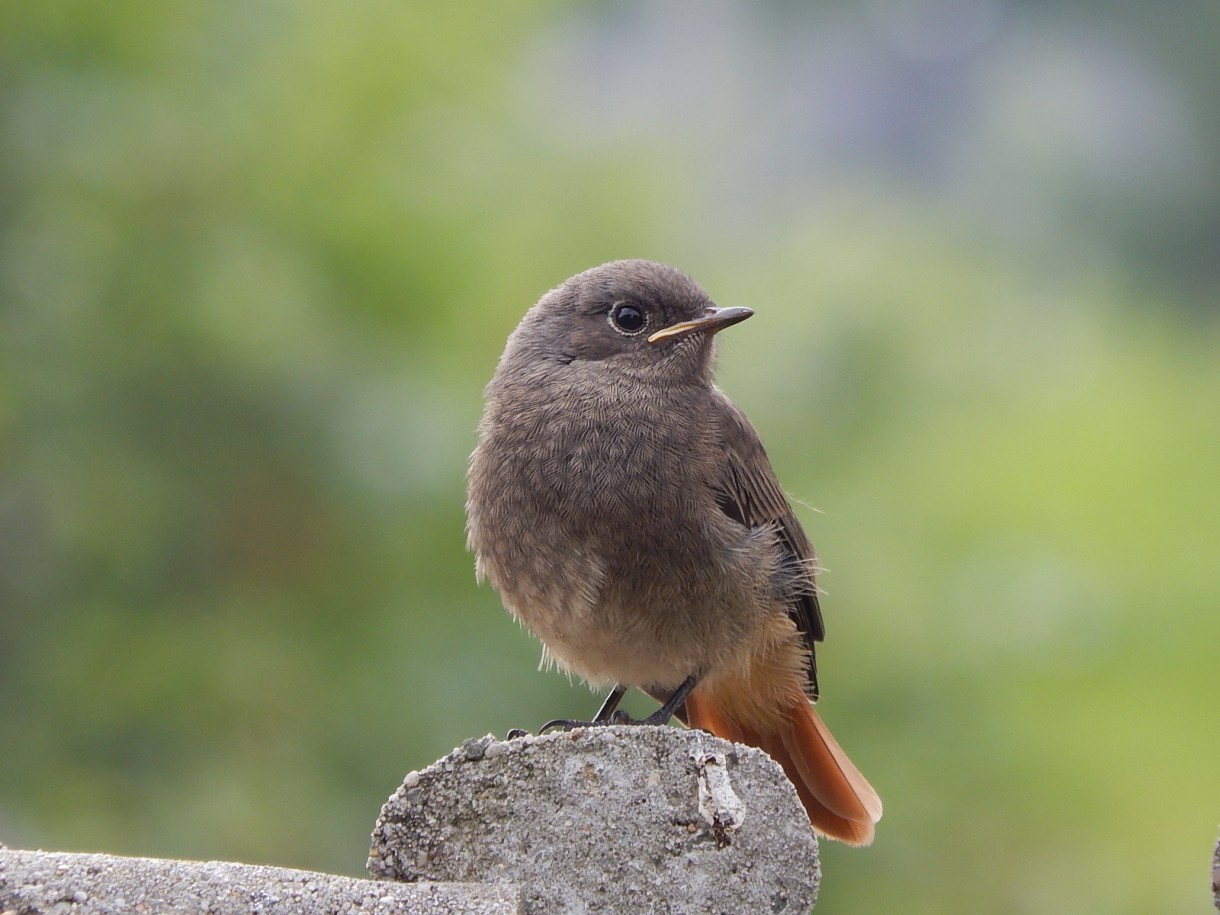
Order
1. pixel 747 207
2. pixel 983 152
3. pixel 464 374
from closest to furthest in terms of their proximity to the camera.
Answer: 1. pixel 464 374
2. pixel 747 207
3. pixel 983 152

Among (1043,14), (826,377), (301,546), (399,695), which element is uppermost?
(1043,14)

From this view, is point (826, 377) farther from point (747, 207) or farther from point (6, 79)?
point (747, 207)

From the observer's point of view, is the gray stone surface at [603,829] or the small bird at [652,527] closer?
the gray stone surface at [603,829]

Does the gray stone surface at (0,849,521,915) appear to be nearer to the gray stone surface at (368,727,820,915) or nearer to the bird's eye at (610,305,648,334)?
the gray stone surface at (368,727,820,915)

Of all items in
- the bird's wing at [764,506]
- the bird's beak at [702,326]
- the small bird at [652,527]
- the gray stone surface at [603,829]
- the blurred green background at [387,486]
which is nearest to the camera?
the gray stone surface at [603,829]

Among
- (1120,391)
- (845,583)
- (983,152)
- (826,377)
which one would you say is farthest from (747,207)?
(983,152)

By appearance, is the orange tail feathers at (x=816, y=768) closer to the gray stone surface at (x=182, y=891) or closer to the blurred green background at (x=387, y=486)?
the blurred green background at (x=387, y=486)

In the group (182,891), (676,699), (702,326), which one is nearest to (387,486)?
(702,326)

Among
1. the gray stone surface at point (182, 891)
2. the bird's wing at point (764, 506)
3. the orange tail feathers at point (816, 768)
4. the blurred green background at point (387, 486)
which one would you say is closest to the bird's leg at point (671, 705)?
the orange tail feathers at point (816, 768)
